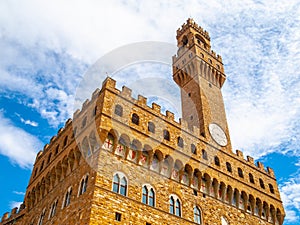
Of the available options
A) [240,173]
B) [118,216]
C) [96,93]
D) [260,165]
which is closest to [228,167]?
[240,173]

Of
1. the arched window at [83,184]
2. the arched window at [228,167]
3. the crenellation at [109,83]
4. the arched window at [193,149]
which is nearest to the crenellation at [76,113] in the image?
the crenellation at [109,83]

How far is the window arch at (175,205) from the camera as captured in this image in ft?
62.6

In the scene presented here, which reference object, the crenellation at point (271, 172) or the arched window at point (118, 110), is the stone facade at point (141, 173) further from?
the crenellation at point (271, 172)

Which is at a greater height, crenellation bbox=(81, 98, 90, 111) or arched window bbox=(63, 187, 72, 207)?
crenellation bbox=(81, 98, 90, 111)

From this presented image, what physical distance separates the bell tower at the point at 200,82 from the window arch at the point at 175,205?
6793mm

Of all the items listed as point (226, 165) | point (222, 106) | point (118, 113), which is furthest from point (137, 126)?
point (222, 106)

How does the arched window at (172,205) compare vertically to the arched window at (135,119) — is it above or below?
below

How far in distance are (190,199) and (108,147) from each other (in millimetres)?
6712

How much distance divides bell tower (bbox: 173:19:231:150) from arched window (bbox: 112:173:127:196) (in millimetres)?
9457

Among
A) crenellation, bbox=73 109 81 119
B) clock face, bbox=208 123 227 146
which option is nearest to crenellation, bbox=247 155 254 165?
clock face, bbox=208 123 227 146

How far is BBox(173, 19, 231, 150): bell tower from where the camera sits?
26.4m

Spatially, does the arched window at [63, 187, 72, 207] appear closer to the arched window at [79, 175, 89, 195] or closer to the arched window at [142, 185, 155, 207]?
the arched window at [79, 175, 89, 195]

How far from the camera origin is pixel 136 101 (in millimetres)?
20906

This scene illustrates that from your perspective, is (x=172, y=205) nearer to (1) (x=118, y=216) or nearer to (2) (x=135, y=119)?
(1) (x=118, y=216)
